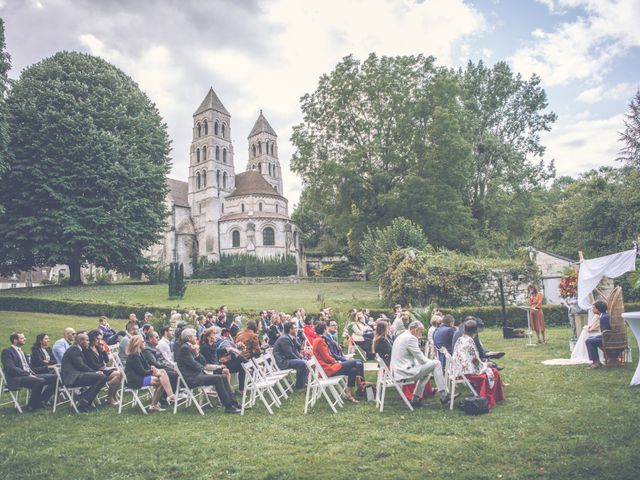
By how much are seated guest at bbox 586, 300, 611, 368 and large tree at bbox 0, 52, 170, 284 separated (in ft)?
88.5

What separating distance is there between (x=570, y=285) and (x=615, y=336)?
426 centimetres

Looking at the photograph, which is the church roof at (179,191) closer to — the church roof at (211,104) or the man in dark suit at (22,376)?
the church roof at (211,104)

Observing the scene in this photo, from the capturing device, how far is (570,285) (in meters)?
13.7

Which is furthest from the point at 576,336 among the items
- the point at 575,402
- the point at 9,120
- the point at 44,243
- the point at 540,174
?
the point at 9,120

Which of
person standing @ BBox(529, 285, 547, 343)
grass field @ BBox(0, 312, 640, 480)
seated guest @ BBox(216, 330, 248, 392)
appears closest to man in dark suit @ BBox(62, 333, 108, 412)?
grass field @ BBox(0, 312, 640, 480)

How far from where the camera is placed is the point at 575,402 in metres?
7.21

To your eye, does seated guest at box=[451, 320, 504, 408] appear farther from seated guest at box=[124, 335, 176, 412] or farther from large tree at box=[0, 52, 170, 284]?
large tree at box=[0, 52, 170, 284]

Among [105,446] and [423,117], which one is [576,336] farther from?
[423,117]

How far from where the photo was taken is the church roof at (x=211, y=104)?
61.0 metres

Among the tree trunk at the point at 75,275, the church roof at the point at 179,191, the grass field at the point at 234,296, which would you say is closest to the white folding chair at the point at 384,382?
the grass field at the point at 234,296

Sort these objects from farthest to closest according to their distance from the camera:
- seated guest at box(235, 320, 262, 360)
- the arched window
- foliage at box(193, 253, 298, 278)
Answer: the arched window, foliage at box(193, 253, 298, 278), seated guest at box(235, 320, 262, 360)

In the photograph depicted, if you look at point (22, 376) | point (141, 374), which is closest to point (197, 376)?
point (141, 374)

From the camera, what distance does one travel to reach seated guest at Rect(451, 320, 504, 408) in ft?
24.7

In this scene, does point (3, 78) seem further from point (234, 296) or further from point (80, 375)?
point (80, 375)
